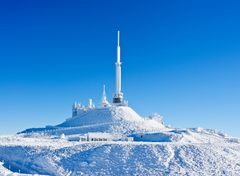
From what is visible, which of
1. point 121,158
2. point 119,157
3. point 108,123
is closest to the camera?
point 121,158

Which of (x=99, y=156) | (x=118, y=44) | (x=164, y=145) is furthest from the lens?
(x=118, y=44)

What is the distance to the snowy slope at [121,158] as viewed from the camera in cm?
6944

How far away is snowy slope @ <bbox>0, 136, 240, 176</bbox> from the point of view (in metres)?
69.4

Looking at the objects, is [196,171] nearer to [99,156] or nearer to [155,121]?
[99,156]

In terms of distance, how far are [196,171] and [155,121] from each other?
5024 cm

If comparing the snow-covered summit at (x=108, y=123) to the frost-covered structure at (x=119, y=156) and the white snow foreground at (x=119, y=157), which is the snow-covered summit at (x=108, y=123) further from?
the white snow foreground at (x=119, y=157)

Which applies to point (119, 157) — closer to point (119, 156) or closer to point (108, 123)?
point (119, 156)

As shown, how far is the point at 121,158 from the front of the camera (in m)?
72.6

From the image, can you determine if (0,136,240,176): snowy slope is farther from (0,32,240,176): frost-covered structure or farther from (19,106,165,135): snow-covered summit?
(19,106,165,135): snow-covered summit

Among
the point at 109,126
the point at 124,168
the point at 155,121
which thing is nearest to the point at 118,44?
the point at 155,121

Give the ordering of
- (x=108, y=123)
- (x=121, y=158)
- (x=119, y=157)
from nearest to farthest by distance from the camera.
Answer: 1. (x=121, y=158)
2. (x=119, y=157)
3. (x=108, y=123)

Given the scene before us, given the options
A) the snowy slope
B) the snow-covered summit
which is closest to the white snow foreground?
the snowy slope

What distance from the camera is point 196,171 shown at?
6931 centimetres

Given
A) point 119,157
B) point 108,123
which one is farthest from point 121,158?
point 108,123
